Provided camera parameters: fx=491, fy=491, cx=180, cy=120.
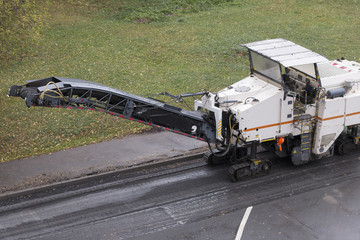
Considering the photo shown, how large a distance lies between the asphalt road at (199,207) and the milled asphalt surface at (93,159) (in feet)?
2.43

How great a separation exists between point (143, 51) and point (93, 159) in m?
10.7

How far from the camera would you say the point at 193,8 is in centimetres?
3169

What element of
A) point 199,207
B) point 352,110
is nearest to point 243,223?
point 199,207

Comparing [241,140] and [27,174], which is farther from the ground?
[241,140]

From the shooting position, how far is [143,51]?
978 inches

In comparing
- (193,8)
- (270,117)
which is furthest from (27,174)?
(193,8)

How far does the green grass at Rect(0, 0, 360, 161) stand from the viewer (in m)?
17.4

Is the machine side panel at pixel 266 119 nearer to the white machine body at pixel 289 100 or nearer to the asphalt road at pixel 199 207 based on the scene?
the white machine body at pixel 289 100

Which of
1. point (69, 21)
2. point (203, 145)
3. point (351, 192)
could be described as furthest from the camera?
point (69, 21)

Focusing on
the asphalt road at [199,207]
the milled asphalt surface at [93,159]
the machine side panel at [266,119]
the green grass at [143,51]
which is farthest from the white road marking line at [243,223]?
the green grass at [143,51]

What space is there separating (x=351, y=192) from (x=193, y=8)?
2093 centimetres

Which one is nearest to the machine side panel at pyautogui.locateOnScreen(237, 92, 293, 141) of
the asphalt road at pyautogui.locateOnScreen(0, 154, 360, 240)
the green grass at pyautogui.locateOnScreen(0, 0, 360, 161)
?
the asphalt road at pyautogui.locateOnScreen(0, 154, 360, 240)

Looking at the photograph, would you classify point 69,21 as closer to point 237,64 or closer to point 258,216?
point 237,64

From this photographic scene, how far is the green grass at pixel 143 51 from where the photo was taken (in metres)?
17.4
